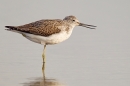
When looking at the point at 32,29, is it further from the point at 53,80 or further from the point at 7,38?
Result: the point at 53,80

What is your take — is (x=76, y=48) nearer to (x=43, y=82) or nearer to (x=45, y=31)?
(x=45, y=31)

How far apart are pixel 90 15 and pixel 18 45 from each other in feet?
13.2

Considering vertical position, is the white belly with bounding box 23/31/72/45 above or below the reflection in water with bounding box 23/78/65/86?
above

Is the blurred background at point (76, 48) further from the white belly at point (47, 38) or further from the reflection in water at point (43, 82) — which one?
the white belly at point (47, 38)

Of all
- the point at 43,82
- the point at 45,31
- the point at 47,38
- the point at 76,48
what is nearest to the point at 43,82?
the point at 43,82

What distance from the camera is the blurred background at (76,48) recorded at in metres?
9.75

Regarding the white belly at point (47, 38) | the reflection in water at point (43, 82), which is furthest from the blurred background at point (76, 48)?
the white belly at point (47, 38)

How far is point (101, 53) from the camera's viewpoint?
1152 centimetres

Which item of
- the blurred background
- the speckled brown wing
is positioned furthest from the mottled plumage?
the blurred background

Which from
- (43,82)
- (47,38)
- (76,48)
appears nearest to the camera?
(43,82)

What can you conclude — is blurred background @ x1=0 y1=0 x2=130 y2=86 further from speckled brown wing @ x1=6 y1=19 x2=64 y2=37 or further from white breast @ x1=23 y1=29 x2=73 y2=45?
speckled brown wing @ x1=6 y1=19 x2=64 y2=37

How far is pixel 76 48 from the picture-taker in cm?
1202

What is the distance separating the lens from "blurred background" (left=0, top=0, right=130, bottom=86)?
9750mm

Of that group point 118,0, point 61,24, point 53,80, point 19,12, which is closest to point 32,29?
point 61,24
